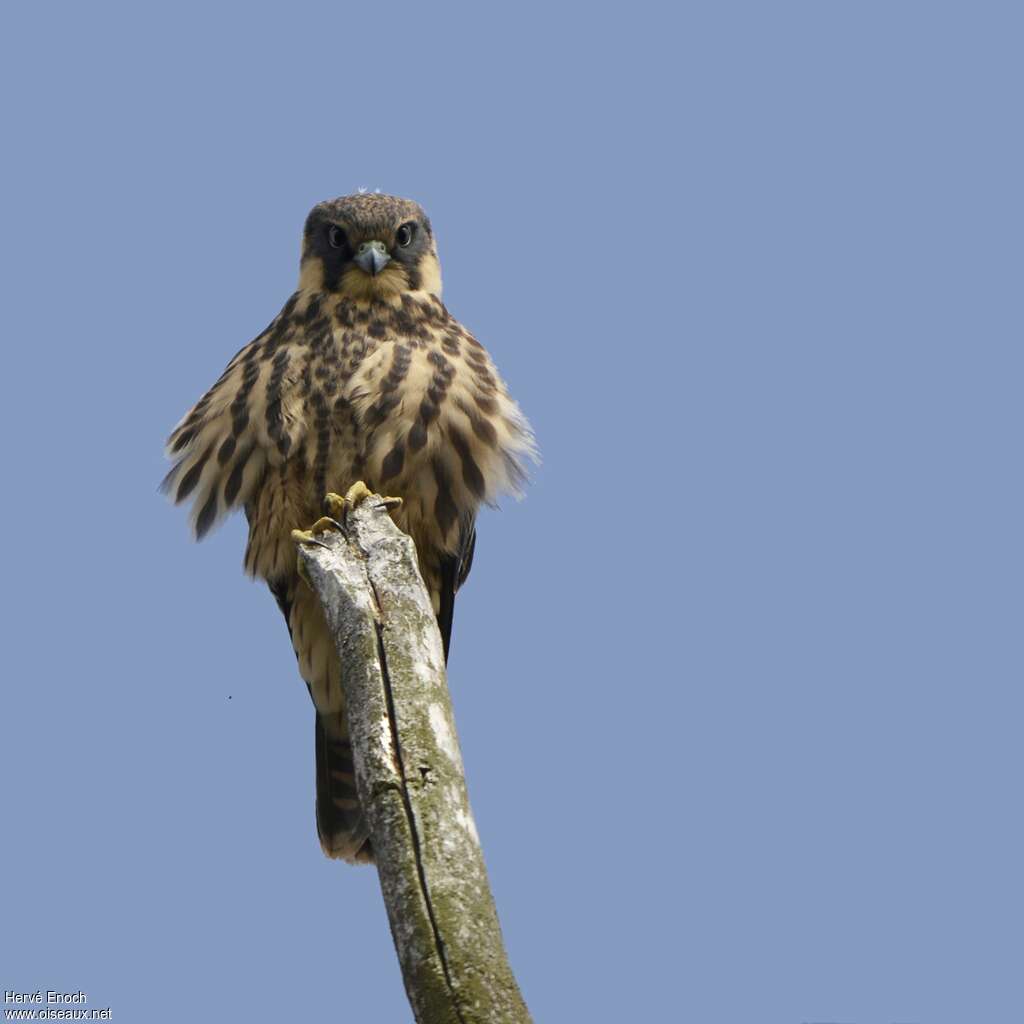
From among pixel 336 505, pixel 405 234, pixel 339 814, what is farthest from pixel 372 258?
pixel 339 814

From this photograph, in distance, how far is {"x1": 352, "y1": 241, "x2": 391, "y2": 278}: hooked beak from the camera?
487 centimetres

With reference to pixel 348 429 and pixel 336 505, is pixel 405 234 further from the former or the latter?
pixel 336 505

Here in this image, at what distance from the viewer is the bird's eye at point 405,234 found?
5039 millimetres

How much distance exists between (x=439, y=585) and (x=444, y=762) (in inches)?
70.9

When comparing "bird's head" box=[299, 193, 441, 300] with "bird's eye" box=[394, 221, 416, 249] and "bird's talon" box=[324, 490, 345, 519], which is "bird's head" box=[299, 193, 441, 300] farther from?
→ "bird's talon" box=[324, 490, 345, 519]

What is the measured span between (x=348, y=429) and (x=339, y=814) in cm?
118

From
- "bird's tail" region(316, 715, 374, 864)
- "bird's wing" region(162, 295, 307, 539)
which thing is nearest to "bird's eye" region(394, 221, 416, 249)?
"bird's wing" region(162, 295, 307, 539)

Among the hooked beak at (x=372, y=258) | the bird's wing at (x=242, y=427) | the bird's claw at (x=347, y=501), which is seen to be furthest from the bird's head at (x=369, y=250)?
the bird's claw at (x=347, y=501)

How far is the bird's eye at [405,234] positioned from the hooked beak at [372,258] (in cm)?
9

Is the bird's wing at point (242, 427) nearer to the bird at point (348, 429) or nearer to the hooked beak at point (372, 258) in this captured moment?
the bird at point (348, 429)

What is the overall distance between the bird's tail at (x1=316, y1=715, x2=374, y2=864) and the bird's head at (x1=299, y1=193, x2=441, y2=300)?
1403 millimetres

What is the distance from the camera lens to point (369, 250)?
491 centimetres

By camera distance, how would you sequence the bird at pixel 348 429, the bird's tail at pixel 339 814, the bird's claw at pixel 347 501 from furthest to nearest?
1. the bird's tail at pixel 339 814
2. the bird at pixel 348 429
3. the bird's claw at pixel 347 501

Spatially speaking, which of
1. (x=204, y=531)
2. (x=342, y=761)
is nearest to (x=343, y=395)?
(x=204, y=531)
